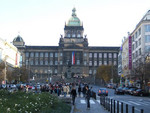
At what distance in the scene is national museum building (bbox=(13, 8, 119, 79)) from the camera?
175 meters

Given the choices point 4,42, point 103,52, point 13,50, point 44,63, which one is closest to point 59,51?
point 44,63

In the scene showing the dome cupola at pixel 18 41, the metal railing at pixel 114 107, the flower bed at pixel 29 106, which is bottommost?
the metal railing at pixel 114 107

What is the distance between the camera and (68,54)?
175625 millimetres

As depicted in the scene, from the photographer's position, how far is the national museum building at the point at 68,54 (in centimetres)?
17525

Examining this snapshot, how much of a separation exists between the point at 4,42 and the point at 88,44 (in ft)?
235

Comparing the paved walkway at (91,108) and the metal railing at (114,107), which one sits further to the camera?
the paved walkway at (91,108)

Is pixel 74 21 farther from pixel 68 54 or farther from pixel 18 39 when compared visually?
pixel 18 39

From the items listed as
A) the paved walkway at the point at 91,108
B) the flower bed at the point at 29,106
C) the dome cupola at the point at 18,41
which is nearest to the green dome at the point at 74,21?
the dome cupola at the point at 18,41

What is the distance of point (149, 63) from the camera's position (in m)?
57.0

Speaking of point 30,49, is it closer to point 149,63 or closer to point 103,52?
point 103,52

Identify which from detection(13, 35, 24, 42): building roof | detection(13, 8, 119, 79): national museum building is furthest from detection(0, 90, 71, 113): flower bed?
detection(13, 35, 24, 42): building roof

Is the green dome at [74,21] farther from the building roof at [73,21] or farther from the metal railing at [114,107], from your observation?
the metal railing at [114,107]

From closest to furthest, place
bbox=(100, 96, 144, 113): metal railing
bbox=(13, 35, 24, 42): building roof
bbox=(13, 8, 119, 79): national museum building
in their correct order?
1. bbox=(100, 96, 144, 113): metal railing
2. bbox=(13, 8, 119, 79): national museum building
3. bbox=(13, 35, 24, 42): building roof

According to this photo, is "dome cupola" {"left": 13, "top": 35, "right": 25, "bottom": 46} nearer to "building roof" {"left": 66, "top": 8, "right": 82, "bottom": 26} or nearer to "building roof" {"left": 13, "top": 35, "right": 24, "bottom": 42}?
"building roof" {"left": 13, "top": 35, "right": 24, "bottom": 42}
